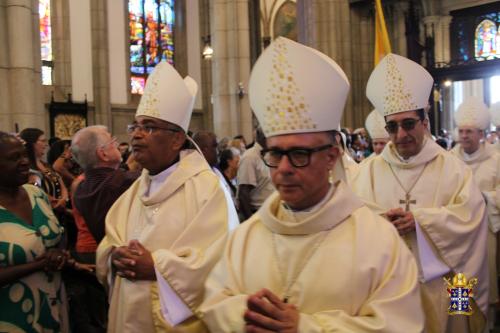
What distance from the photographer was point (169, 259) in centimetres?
310

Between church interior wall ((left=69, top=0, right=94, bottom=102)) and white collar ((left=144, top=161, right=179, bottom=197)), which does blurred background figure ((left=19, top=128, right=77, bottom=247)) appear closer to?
white collar ((left=144, top=161, right=179, bottom=197))

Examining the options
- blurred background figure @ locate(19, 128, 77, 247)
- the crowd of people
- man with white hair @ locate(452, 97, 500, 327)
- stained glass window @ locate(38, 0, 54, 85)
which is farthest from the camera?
stained glass window @ locate(38, 0, 54, 85)

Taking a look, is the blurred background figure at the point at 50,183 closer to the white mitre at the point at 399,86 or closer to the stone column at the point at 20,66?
the stone column at the point at 20,66

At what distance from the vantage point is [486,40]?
18.7m

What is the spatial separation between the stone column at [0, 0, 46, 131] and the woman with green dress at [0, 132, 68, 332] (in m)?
4.87

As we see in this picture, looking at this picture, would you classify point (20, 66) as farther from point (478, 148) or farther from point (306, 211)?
point (306, 211)

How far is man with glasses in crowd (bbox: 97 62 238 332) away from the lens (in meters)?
3.12

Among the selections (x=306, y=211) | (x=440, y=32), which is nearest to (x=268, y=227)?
(x=306, y=211)

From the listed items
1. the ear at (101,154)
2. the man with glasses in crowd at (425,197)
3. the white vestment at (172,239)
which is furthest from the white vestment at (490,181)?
the ear at (101,154)

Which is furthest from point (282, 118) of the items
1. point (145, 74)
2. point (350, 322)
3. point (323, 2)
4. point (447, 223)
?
point (145, 74)

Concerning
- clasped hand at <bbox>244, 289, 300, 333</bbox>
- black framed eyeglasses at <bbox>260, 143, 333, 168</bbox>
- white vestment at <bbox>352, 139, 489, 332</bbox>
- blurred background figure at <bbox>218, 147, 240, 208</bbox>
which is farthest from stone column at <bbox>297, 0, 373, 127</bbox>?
clasped hand at <bbox>244, 289, 300, 333</bbox>

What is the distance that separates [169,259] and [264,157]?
42.5 inches

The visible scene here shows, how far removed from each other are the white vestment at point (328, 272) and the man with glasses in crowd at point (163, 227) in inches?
31.0

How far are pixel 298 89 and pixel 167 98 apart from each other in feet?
4.94
